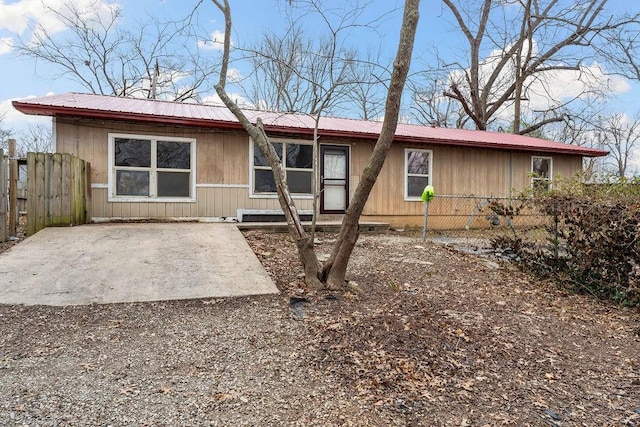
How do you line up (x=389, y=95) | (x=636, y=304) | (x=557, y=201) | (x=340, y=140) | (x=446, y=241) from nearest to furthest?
(x=389, y=95), (x=636, y=304), (x=557, y=201), (x=446, y=241), (x=340, y=140)

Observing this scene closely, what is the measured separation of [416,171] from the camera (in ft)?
34.0

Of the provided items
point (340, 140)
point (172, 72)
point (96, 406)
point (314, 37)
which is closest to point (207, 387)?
point (96, 406)

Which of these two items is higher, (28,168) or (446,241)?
(28,168)

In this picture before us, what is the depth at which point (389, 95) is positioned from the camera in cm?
402

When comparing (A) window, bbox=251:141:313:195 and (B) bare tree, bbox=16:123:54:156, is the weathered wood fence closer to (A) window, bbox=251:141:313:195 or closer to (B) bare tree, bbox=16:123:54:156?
(A) window, bbox=251:141:313:195

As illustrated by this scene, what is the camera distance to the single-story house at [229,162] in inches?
308

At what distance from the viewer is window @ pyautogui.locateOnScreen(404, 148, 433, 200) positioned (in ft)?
33.4

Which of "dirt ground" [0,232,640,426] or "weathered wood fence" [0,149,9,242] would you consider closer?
"dirt ground" [0,232,640,426]

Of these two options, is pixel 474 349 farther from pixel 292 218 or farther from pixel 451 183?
pixel 451 183

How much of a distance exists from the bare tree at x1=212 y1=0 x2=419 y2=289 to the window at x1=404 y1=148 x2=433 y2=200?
6.14 meters

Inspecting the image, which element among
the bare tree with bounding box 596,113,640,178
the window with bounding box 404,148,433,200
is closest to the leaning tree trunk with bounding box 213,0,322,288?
the window with bounding box 404,148,433,200

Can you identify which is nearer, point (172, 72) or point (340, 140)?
point (340, 140)

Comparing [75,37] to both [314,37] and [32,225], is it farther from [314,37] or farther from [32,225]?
[32,225]

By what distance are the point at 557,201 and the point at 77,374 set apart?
547cm
